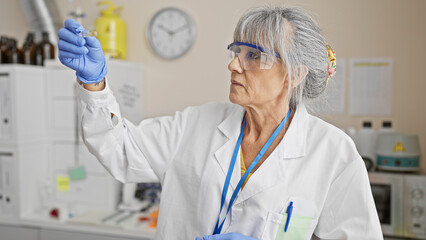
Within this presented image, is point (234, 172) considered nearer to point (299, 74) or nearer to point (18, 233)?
point (299, 74)

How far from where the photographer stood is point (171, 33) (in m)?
2.81

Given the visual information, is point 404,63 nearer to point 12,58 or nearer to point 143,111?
point 143,111

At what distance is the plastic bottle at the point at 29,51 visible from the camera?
263 centimetres

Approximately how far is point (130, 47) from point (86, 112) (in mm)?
1781

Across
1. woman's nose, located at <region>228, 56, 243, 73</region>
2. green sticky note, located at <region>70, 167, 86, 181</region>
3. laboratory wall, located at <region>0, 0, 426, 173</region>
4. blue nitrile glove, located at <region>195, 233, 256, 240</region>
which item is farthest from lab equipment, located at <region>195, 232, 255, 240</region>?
green sticky note, located at <region>70, 167, 86, 181</region>

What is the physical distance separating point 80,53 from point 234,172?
22.5 inches

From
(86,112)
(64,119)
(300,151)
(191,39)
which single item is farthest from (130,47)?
(300,151)

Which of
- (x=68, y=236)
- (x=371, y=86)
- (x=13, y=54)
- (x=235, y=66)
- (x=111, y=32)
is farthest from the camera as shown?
(x=111, y=32)

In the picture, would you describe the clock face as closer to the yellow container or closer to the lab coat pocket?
the yellow container

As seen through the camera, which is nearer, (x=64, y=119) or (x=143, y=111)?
(x=64, y=119)

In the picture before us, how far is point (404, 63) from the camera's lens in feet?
7.96

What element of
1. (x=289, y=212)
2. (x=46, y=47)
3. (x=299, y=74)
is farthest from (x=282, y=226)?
(x=46, y=47)

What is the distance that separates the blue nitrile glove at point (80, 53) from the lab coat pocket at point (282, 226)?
2.14ft

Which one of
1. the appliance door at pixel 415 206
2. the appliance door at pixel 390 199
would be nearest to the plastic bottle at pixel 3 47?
the appliance door at pixel 390 199
